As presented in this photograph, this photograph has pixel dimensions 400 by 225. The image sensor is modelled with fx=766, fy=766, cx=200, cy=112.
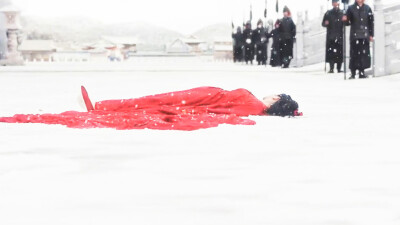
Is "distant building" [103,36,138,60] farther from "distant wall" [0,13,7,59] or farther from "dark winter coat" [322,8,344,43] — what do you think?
"dark winter coat" [322,8,344,43]

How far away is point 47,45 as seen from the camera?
173 feet

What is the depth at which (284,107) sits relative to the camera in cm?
532

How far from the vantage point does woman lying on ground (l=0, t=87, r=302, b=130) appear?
4.83m

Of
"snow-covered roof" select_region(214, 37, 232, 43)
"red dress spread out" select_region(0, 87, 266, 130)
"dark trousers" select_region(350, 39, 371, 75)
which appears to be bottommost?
"red dress spread out" select_region(0, 87, 266, 130)

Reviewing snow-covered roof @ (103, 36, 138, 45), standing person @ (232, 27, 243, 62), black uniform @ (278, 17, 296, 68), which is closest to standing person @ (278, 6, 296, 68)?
black uniform @ (278, 17, 296, 68)

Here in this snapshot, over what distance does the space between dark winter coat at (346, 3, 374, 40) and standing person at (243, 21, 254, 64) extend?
44.8 feet

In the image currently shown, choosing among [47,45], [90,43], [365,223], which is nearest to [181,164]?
[365,223]

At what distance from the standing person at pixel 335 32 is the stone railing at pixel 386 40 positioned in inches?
78.7

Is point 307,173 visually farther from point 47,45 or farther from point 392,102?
point 47,45

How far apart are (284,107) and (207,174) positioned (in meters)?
2.39

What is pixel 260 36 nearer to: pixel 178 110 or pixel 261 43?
pixel 261 43

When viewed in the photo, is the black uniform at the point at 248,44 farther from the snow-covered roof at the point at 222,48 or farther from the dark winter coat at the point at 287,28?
the snow-covered roof at the point at 222,48

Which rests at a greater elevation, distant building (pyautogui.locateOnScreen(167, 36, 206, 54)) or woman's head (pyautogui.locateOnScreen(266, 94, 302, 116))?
distant building (pyautogui.locateOnScreen(167, 36, 206, 54))

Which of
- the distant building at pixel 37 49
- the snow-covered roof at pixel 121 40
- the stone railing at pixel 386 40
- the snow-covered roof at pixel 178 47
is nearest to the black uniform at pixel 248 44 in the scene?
the stone railing at pixel 386 40
